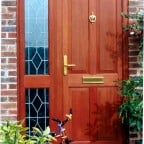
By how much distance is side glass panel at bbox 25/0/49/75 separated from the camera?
520 cm

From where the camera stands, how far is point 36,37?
17.1 ft

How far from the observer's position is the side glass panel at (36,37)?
5.20 m

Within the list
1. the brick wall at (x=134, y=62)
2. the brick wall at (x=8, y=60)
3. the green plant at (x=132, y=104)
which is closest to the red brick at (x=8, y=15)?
the brick wall at (x=8, y=60)

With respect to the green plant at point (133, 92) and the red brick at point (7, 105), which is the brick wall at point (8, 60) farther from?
the green plant at point (133, 92)

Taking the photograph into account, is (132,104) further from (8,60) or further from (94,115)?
(8,60)

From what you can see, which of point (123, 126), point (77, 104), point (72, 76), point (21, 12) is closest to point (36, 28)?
point (21, 12)

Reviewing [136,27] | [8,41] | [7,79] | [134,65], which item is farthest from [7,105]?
[136,27]

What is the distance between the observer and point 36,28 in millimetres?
5211

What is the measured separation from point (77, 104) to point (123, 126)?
632mm

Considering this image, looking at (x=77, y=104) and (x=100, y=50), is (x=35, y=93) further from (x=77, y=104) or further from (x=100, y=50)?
(x=100, y=50)

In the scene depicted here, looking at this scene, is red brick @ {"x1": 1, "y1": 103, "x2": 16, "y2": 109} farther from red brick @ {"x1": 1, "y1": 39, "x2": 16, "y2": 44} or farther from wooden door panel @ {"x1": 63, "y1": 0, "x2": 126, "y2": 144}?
red brick @ {"x1": 1, "y1": 39, "x2": 16, "y2": 44}

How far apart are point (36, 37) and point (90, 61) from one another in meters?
0.72

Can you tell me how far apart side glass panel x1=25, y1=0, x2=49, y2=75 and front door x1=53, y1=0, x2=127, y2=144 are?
0.18 m

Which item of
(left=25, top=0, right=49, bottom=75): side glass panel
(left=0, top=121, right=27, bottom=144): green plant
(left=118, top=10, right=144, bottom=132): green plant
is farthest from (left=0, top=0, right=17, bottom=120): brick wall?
(left=0, top=121, right=27, bottom=144): green plant
